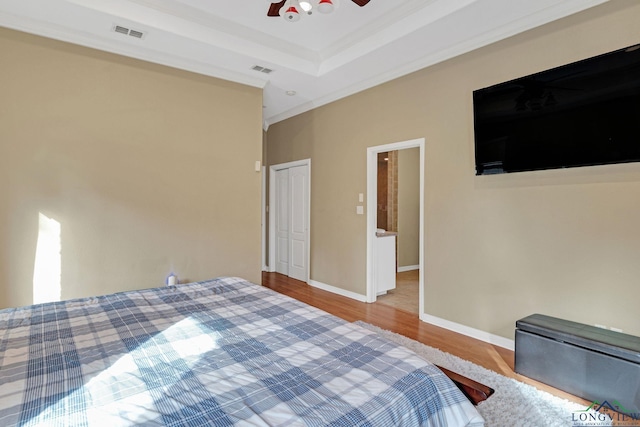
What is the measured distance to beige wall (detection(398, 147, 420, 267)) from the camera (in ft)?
21.7

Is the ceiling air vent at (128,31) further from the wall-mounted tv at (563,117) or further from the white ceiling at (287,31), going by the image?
the wall-mounted tv at (563,117)

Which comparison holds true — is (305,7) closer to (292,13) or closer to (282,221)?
(292,13)

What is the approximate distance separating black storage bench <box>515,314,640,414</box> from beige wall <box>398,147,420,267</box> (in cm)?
403

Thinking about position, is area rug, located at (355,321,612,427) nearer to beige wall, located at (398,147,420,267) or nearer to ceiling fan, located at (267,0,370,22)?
ceiling fan, located at (267,0,370,22)

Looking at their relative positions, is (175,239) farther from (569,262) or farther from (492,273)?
(569,262)

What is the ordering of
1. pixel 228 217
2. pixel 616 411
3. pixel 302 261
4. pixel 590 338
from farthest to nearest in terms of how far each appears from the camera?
pixel 302 261, pixel 228 217, pixel 590 338, pixel 616 411

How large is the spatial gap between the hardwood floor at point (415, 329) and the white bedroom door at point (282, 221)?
0.85m

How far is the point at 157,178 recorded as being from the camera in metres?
3.51

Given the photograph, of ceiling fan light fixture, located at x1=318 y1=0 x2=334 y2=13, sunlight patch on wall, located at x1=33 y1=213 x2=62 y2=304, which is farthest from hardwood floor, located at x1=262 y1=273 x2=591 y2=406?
ceiling fan light fixture, located at x1=318 y1=0 x2=334 y2=13

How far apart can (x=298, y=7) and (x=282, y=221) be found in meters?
4.13

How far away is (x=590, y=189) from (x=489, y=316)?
4.49 ft

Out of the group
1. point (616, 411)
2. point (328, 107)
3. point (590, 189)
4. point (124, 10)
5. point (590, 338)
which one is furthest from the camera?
point (328, 107)

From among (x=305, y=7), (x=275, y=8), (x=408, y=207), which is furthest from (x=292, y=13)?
(x=408, y=207)

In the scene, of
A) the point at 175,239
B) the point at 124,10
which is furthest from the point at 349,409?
the point at 124,10
